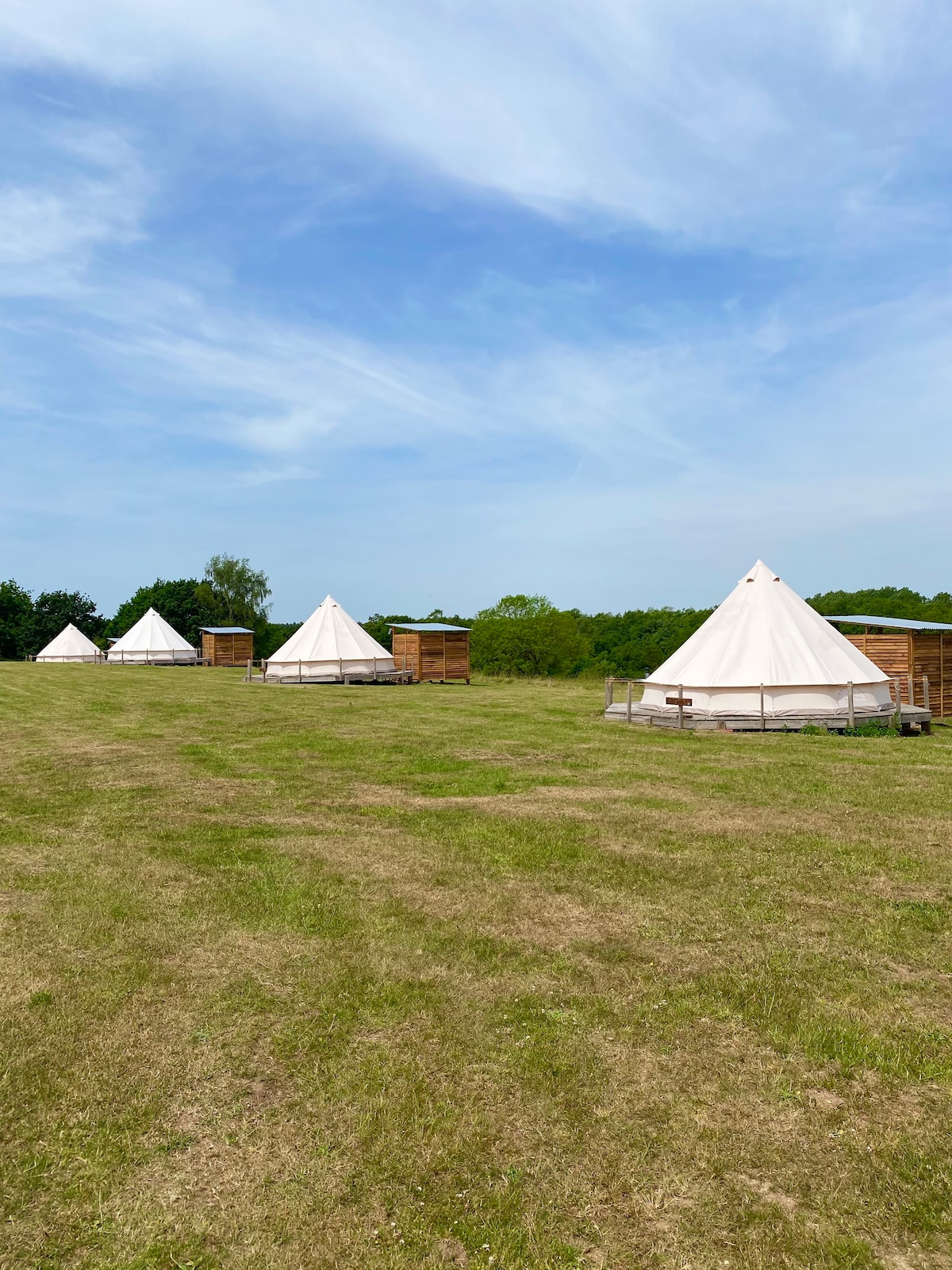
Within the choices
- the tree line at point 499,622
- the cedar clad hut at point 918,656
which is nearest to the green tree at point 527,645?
the tree line at point 499,622

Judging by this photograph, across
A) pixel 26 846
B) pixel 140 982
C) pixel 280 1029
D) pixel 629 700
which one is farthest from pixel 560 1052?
pixel 629 700

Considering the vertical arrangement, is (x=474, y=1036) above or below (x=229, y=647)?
below

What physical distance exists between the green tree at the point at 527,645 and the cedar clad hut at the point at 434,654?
13.3 m

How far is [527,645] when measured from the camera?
54156mm

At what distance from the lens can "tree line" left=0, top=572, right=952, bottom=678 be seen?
54.5 m

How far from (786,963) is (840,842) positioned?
12.5 ft

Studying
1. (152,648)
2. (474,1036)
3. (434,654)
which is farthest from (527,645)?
(474,1036)

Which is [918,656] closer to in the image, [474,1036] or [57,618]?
[474,1036]

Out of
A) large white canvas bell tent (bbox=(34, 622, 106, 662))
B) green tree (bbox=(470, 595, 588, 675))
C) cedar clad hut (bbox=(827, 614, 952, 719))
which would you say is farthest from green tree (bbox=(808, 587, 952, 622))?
large white canvas bell tent (bbox=(34, 622, 106, 662))

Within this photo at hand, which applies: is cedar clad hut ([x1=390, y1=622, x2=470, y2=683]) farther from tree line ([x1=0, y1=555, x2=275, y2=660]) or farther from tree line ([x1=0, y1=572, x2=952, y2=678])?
tree line ([x1=0, y1=555, x2=275, y2=660])

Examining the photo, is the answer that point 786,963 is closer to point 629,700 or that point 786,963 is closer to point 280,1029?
point 280,1029

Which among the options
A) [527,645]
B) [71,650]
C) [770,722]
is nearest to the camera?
[770,722]

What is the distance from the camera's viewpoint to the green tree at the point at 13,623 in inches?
2933

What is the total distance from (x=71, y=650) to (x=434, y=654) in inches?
1559
